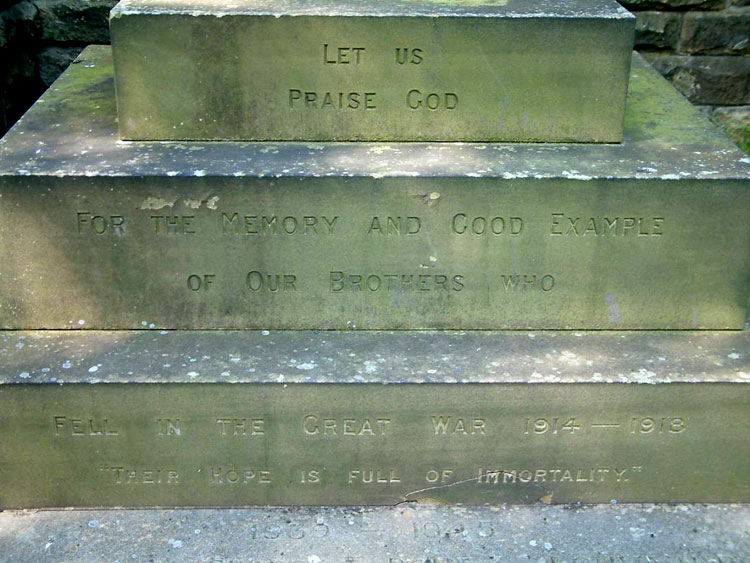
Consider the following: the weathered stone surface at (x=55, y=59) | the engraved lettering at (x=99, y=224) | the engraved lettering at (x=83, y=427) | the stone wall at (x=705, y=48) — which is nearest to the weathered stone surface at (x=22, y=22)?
the weathered stone surface at (x=55, y=59)

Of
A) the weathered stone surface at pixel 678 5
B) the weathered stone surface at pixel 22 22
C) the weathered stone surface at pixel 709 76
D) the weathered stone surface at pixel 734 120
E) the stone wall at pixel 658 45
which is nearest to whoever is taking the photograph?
the weathered stone surface at pixel 22 22

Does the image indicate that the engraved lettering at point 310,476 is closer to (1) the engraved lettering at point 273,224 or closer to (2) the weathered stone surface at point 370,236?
(2) the weathered stone surface at point 370,236

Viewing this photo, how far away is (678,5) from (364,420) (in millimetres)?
2913

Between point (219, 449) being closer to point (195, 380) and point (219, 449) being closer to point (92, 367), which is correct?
point (195, 380)

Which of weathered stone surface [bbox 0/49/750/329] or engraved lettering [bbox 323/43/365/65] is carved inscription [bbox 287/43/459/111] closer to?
engraved lettering [bbox 323/43/365/65]

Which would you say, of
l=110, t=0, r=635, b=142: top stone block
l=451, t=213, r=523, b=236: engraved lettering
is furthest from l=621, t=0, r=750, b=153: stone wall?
l=451, t=213, r=523, b=236: engraved lettering

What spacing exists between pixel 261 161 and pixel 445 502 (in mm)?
1188

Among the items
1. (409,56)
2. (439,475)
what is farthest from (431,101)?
(439,475)

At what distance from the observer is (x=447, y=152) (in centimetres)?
298

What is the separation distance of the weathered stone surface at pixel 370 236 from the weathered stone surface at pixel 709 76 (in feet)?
5.95

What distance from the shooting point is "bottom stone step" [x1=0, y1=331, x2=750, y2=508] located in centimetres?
272

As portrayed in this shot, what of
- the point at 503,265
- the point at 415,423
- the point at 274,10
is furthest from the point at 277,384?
the point at 274,10

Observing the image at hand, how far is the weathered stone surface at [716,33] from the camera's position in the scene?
457 centimetres

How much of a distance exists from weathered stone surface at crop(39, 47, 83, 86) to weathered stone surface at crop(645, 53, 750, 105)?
2.82 meters
